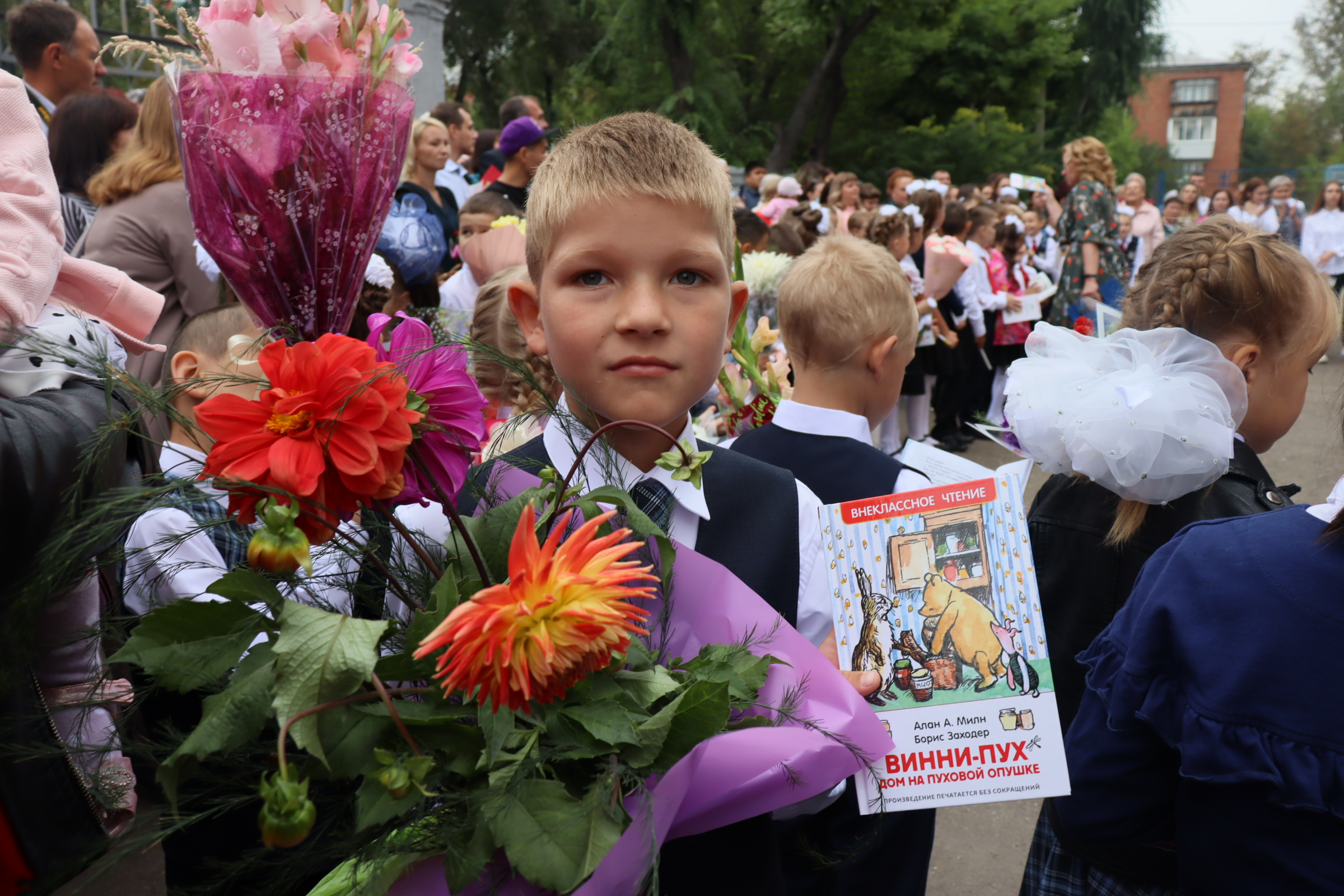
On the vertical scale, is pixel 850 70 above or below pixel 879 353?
above

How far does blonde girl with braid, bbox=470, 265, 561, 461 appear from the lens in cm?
178

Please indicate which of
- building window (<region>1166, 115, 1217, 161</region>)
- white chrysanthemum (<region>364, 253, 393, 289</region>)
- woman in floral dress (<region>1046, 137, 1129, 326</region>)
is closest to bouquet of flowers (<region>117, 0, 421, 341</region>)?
white chrysanthemum (<region>364, 253, 393, 289</region>)

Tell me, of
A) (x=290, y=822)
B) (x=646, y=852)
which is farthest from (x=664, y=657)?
(x=290, y=822)

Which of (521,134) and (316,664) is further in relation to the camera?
(521,134)

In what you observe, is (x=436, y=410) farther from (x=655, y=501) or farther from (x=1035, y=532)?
(x=1035, y=532)

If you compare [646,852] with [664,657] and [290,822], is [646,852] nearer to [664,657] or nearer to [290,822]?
[664,657]

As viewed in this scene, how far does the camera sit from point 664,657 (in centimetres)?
116

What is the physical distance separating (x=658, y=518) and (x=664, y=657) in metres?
0.38

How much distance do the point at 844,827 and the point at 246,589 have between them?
1130 mm

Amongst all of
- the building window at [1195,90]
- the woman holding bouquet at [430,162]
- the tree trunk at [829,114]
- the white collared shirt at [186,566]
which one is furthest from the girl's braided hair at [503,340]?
the building window at [1195,90]

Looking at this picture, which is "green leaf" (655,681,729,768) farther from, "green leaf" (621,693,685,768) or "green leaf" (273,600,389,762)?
"green leaf" (273,600,389,762)

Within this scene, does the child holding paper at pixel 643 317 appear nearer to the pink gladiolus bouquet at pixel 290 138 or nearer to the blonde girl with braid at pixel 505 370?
the blonde girl with braid at pixel 505 370

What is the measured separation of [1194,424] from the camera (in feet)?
6.15

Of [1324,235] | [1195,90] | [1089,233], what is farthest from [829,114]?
[1195,90]
